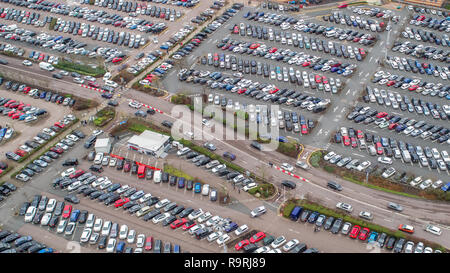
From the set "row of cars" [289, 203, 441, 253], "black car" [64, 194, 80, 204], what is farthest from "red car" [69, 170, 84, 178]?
"row of cars" [289, 203, 441, 253]

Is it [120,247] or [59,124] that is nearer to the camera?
[120,247]

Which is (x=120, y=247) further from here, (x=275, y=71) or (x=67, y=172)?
(x=275, y=71)

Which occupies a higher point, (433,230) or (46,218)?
(433,230)

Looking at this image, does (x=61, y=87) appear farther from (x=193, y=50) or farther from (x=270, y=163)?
(x=270, y=163)

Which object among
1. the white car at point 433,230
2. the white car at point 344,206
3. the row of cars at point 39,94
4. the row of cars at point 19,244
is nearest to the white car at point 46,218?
the row of cars at point 19,244

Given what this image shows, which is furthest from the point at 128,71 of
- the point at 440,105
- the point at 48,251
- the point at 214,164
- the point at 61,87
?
the point at 440,105

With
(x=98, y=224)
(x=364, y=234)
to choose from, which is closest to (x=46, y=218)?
(x=98, y=224)
